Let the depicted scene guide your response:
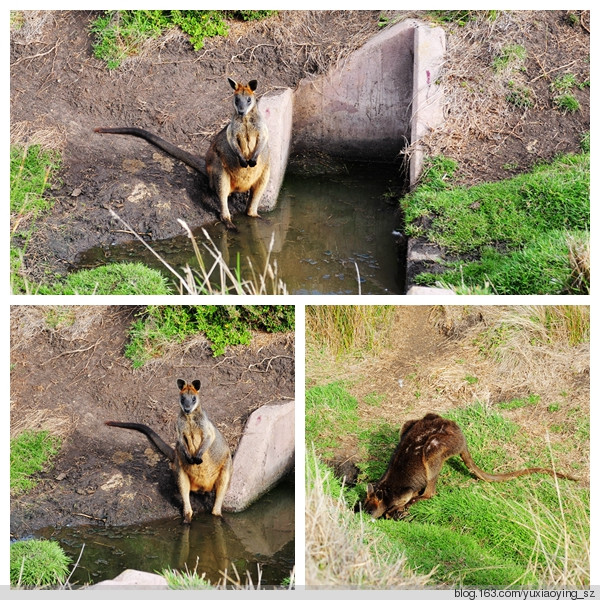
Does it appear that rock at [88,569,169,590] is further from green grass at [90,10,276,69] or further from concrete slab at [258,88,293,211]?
green grass at [90,10,276,69]

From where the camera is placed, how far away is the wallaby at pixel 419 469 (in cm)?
694

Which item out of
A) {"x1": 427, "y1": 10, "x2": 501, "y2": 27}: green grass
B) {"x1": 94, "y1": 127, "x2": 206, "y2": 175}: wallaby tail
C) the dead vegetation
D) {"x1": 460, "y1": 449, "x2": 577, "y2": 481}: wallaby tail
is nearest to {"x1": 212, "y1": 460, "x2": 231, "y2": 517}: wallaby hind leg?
{"x1": 460, "y1": 449, "x2": 577, "y2": 481}: wallaby tail

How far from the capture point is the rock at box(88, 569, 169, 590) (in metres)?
5.60

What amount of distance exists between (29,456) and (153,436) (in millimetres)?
1185

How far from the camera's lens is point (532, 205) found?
26.7 ft

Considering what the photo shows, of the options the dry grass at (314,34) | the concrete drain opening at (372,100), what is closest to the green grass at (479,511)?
the concrete drain opening at (372,100)

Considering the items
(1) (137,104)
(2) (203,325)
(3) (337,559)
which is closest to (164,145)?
(1) (137,104)

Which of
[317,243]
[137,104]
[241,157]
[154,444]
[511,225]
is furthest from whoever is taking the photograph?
[137,104]

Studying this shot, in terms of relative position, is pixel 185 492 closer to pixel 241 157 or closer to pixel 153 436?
pixel 153 436

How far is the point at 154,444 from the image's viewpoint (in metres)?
7.68

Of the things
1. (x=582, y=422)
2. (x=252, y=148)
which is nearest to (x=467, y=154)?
(x=252, y=148)

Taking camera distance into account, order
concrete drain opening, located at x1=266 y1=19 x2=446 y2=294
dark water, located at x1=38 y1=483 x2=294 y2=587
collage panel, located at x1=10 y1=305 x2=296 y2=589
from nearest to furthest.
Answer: dark water, located at x1=38 y1=483 x2=294 y2=587 → collage panel, located at x1=10 y1=305 x2=296 y2=589 → concrete drain opening, located at x1=266 y1=19 x2=446 y2=294

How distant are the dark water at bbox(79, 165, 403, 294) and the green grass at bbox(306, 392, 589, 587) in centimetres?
117

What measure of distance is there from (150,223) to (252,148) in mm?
1327
